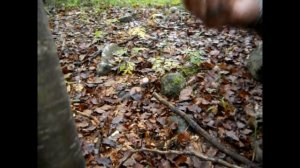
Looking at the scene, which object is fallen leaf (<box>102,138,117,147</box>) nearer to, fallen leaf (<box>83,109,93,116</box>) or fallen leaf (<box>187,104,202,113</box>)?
fallen leaf (<box>83,109,93,116</box>)

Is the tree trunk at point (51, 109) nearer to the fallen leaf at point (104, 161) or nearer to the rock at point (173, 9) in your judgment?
the fallen leaf at point (104, 161)

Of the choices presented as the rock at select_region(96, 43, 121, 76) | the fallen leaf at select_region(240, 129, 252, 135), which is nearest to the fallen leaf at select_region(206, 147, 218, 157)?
the fallen leaf at select_region(240, 129, 252, 135)

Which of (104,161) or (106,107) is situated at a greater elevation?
(106,107)

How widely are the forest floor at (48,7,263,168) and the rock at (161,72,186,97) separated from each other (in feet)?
0.24

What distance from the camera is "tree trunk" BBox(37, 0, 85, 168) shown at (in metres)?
1.04

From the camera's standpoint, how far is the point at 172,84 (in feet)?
12.3

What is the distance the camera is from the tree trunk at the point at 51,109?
3.41ft

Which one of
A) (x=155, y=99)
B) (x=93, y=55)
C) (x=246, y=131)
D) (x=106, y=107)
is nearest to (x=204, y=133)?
(x=246, y=131)

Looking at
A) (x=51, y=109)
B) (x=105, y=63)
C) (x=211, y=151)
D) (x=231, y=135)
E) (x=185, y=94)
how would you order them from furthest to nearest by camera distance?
(x=105, y=63) → (x=185, y=94) → (x=231, y=135) → (x=211, y=151) → (x=51, y=109)

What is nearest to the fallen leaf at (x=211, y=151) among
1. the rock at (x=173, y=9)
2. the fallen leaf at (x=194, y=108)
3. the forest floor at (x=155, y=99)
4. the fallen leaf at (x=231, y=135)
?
the forest floor at (x=155, y=99)

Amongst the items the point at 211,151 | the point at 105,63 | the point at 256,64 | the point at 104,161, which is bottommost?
the point at 104,161

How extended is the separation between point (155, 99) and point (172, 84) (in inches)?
10.7

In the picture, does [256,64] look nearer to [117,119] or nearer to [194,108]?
[194,108]
